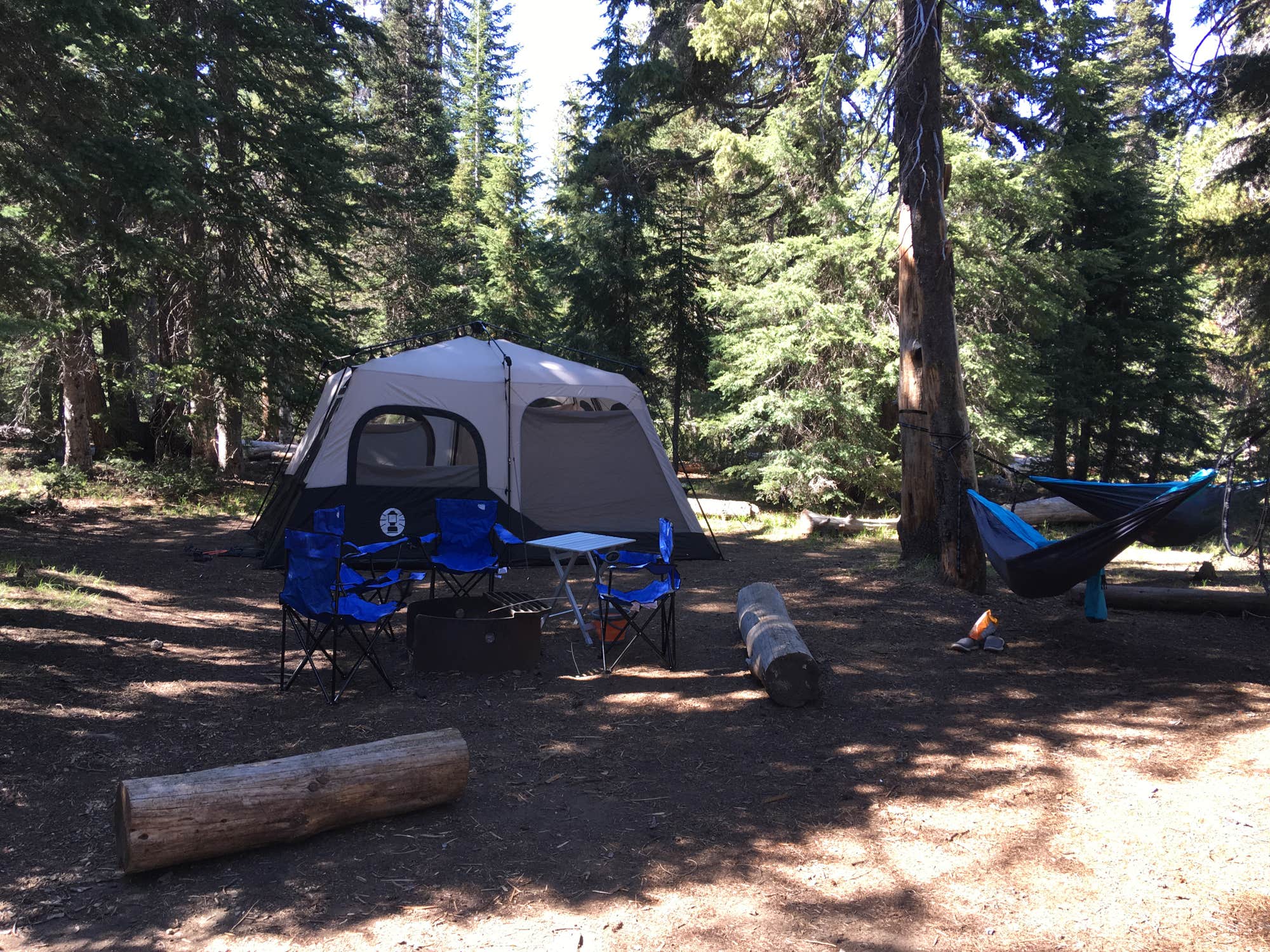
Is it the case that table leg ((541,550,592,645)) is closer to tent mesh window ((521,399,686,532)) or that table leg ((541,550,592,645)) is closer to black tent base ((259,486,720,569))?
black tent base ((259,486,720,569))

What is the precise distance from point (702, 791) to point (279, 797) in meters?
1.58

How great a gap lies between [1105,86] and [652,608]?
36.9 ft

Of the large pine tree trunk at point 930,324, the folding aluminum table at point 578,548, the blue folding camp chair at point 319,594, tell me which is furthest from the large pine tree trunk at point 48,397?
the large pine tree trunk at point 930,324

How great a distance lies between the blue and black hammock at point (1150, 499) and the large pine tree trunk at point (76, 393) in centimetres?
1132

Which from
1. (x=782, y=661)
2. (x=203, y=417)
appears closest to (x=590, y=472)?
(x=782, y=661)

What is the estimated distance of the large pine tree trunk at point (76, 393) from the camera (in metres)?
11.2

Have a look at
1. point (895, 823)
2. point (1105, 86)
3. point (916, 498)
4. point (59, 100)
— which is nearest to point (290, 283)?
point (59, 100)

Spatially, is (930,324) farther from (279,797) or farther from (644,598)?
(279,797)

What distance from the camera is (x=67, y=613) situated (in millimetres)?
5734

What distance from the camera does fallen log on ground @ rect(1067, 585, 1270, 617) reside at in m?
5.98

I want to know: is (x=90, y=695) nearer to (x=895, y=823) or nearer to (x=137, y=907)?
(x=137, y=907)

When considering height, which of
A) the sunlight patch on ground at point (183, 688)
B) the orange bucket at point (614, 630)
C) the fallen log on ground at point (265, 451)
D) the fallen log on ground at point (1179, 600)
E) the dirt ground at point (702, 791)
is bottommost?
the dirt ground at point (702, 791)

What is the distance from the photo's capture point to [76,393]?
11.4m

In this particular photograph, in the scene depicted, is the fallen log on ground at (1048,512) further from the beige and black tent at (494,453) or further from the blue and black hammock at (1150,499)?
the blue and black hammock at (1150,499)
